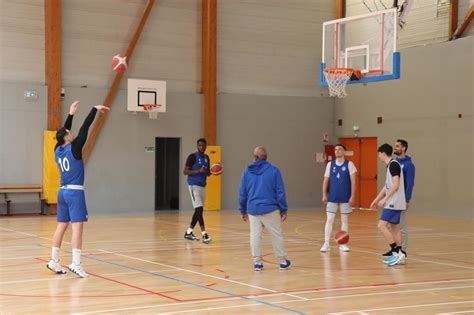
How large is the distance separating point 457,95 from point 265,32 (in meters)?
7.01

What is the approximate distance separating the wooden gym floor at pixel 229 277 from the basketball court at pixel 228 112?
0.18m

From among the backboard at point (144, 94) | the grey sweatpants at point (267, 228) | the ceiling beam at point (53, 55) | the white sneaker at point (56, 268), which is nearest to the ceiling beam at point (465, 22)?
the backboard at point (144, 94)

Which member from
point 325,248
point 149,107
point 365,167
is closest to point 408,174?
point 325,248

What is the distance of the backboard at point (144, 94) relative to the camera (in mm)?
23375

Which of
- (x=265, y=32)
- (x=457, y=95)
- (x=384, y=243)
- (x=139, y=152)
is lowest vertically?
(x=384, y=243)

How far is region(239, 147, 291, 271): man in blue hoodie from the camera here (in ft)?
34.7

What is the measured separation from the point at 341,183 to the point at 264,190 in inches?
108

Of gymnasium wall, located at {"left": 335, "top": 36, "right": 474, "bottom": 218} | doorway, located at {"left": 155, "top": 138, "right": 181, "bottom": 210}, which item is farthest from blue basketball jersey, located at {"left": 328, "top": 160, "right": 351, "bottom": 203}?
doorway, located at {"left": 155, "top": 138, "right": 181, "bottom": 210}

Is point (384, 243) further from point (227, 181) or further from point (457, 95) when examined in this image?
point (227, 181)

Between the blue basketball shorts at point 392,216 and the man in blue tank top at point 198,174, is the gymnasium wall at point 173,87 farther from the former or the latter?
the blue basketball shorts at point 392,216

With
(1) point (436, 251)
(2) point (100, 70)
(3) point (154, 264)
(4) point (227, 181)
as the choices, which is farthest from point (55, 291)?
(4) point (227, 181)

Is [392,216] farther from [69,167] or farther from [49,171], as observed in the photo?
[49,171]

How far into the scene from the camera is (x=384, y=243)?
14805 millimetres

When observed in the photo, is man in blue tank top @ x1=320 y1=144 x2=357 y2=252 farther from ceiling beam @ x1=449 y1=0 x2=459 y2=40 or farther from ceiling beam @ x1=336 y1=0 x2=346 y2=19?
ceiling beam @ x1=336 y1=0 x2=346 y2=19
